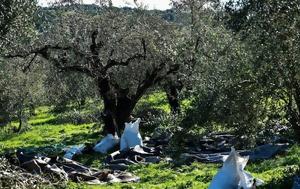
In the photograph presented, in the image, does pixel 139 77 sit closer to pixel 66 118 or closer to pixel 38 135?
pixel 38 135

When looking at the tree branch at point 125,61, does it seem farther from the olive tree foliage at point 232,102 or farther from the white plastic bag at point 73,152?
the olive tree foliage at point 232,102

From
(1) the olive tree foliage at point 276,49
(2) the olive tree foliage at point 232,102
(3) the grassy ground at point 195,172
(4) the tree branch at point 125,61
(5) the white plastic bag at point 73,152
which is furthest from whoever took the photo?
(4) the tree branch at point 125,61

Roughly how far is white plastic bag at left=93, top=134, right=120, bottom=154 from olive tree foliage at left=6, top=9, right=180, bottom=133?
1.97 metres

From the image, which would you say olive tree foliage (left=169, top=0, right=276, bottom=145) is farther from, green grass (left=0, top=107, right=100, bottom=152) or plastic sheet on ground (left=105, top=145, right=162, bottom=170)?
green grass (left=0, top=107, right=100, bottom=152)

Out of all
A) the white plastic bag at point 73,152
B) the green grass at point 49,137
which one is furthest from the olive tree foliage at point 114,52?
the green grass at point 49,137

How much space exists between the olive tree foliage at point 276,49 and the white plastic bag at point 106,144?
11.9m

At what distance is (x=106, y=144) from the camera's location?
2327 centimetres

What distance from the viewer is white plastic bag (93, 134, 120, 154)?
23.1 meters

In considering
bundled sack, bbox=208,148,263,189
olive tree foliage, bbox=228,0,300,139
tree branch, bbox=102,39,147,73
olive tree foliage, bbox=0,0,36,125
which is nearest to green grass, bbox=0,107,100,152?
tree branch, bbox=102,39,147,73

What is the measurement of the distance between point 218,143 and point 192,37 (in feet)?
27.3

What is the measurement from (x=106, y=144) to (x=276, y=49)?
13128mm

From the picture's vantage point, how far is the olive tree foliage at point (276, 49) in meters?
11.3

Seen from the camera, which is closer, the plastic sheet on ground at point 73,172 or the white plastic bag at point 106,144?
the plastic sheet on ground at point 73,172

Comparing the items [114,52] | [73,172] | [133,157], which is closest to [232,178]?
[73,172]
